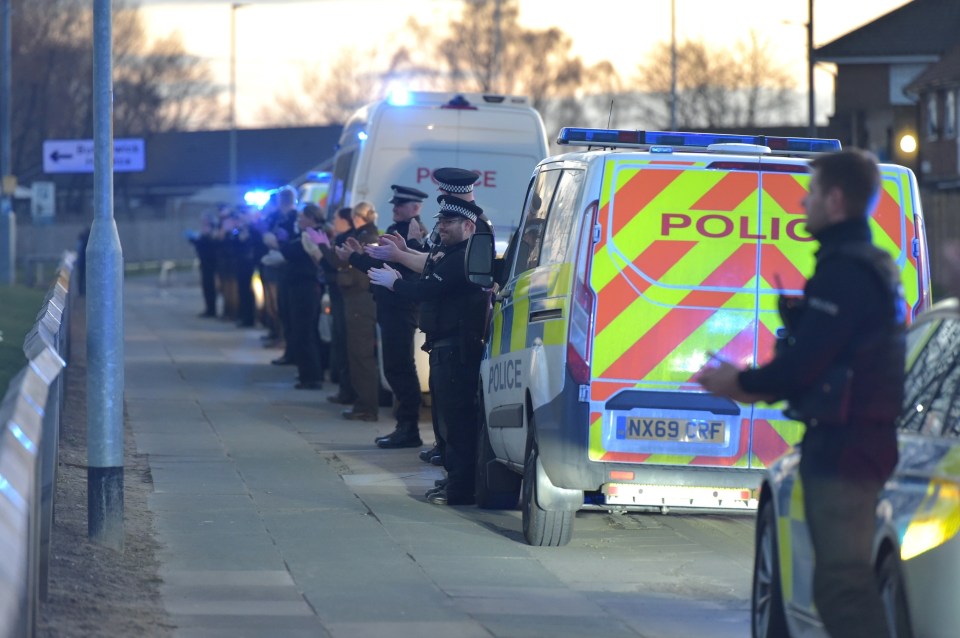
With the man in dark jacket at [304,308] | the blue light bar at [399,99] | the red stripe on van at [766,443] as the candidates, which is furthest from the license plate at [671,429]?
the man in dark jacket at [304,308]

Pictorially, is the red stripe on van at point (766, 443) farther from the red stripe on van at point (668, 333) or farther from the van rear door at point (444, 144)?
the van rear door at point (444, 144)

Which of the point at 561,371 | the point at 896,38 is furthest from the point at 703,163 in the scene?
the point at 896,38

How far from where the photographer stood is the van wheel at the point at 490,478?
32.8 ft

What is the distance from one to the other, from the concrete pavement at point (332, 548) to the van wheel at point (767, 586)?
2.58 ft

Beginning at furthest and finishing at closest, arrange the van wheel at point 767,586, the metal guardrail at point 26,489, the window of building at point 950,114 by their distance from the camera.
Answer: the window of building at point 950,114 < the van wheel at point 767,586 < the metal guardrail at point 26,489

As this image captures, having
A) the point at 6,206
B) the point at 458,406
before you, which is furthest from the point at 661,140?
the point at 6,206

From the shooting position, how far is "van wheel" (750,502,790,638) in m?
5.81

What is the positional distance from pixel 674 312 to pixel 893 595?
3.09 meters

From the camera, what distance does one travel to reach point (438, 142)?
16.1m


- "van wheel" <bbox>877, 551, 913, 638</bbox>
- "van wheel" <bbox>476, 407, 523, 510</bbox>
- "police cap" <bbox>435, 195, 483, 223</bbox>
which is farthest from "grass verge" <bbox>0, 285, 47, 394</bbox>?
"van wheel" <bbox>877, 551, 913, 638</bbox>

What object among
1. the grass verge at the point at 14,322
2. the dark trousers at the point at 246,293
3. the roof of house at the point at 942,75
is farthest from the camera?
the roof of house at the point at 942,75

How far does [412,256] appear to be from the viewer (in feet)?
36.6

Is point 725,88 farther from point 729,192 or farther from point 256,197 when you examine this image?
point 729,192

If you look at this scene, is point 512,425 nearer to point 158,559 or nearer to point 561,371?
point 561,371
